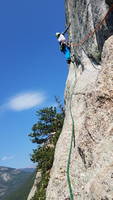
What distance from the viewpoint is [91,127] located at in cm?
1595

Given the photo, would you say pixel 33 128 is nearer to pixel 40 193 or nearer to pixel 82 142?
pixel 40 193

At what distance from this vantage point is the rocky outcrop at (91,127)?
39.9ft

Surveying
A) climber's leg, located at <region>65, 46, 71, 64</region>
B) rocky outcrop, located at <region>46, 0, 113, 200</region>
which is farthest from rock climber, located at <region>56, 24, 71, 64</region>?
rocky outcrop, located at <region>46, 0, 113, 200</region>

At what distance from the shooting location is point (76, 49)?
27.3 m

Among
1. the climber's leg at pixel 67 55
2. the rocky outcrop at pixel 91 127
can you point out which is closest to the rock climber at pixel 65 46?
the climber's leg at pixel 67 55

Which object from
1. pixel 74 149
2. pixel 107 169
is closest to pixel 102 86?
pixel 74 149

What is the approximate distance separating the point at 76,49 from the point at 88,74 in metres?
4.48

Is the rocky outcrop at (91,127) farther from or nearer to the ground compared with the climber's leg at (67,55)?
nearer to the ground

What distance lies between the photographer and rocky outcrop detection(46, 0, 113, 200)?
1216cm

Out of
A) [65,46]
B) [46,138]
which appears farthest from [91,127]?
[46,138]

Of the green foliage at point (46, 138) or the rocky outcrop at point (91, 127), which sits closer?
the rocky outcrop at point (91, 127)

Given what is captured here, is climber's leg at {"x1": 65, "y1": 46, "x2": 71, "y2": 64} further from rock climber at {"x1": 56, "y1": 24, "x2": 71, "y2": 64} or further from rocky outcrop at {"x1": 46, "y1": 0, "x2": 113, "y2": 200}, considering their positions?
rocky outcrop at {"x1": 46, "y1": 0, "x2": 113, "y2": 200}

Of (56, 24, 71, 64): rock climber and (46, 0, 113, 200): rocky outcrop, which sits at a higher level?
(56, 24, 71, 64): rock climber

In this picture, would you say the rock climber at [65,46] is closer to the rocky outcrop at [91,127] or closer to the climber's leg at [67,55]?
the climber's leg at [67,55]
